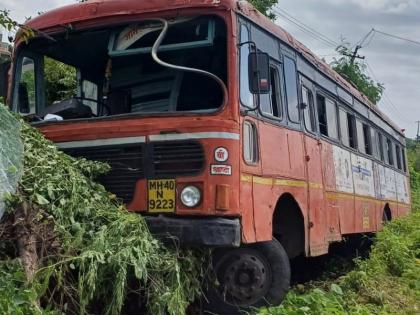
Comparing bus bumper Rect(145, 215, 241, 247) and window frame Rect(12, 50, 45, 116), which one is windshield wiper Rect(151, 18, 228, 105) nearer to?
bus bumper Rect(145, 215, 241, 247)

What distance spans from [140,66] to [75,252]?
207 cm

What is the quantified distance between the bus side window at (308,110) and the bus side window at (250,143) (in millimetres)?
1813

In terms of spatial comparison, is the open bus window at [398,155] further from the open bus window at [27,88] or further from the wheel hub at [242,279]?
the open bus window at [27,88]

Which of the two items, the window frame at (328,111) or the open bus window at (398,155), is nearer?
the window frame at (328,111)

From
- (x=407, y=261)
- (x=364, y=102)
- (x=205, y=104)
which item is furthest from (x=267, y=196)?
(x=364, y=102)

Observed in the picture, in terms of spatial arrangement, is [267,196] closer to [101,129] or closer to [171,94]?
[171,94]

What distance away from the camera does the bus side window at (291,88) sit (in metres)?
6.49

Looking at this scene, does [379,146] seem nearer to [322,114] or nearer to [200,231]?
[322,114]

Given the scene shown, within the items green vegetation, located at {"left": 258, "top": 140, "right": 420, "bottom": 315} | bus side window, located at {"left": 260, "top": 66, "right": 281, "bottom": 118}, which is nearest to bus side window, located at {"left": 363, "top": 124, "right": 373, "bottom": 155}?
green vegetation, located at {"left": 258, "top": 140, "right": 420, "bottom": 315}

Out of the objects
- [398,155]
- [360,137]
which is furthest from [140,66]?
[398,155]

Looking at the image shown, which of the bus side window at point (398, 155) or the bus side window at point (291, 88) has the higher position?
the bus side window at point (398, 155)

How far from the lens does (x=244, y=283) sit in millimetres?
5254

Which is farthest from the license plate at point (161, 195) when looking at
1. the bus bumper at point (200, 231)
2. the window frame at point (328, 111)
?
the window frame at point (328, 111)

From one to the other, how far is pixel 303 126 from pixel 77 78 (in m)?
2.55
